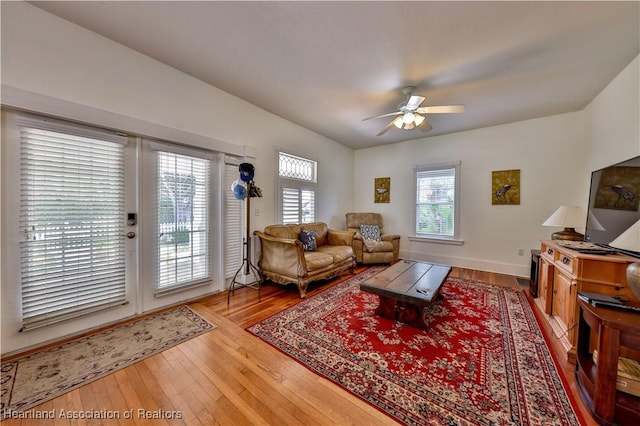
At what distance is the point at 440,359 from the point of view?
5.99ft

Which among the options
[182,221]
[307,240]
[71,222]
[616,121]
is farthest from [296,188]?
[616,121]

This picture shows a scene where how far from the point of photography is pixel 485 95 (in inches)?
123

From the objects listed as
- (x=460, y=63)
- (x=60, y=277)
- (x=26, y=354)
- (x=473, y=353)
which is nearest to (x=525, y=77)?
(x=460, y=63)

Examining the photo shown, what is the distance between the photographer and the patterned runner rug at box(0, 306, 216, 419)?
1479 mm

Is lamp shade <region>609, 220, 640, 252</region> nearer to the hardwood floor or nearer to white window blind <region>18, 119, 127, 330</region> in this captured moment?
the hardwood floor

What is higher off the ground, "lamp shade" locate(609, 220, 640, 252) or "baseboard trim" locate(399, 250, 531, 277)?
"lamp shade" locate(609, 220, 640, 252)

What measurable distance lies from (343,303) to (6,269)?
3.03 meters

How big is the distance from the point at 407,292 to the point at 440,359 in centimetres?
56

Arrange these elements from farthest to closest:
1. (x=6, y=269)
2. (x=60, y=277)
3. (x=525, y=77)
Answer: (x=525, y=77)
(x=60, y=277)
(x=6, y=269)

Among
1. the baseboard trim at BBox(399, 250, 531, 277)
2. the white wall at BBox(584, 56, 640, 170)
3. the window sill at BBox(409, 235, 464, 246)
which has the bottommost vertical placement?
the baseboard trim at BBox(399, 250, 531, 277)

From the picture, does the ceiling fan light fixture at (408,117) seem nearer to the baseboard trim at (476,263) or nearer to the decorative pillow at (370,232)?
the decorative pillow at (370,232)

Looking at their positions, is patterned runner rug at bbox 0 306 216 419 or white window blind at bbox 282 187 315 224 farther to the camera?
white window blind at bbox 282 187 315 224

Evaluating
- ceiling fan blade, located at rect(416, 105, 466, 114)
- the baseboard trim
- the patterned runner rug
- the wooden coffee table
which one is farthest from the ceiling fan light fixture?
the patterned runner rug

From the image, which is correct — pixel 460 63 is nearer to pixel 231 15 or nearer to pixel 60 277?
pixel 231 15
